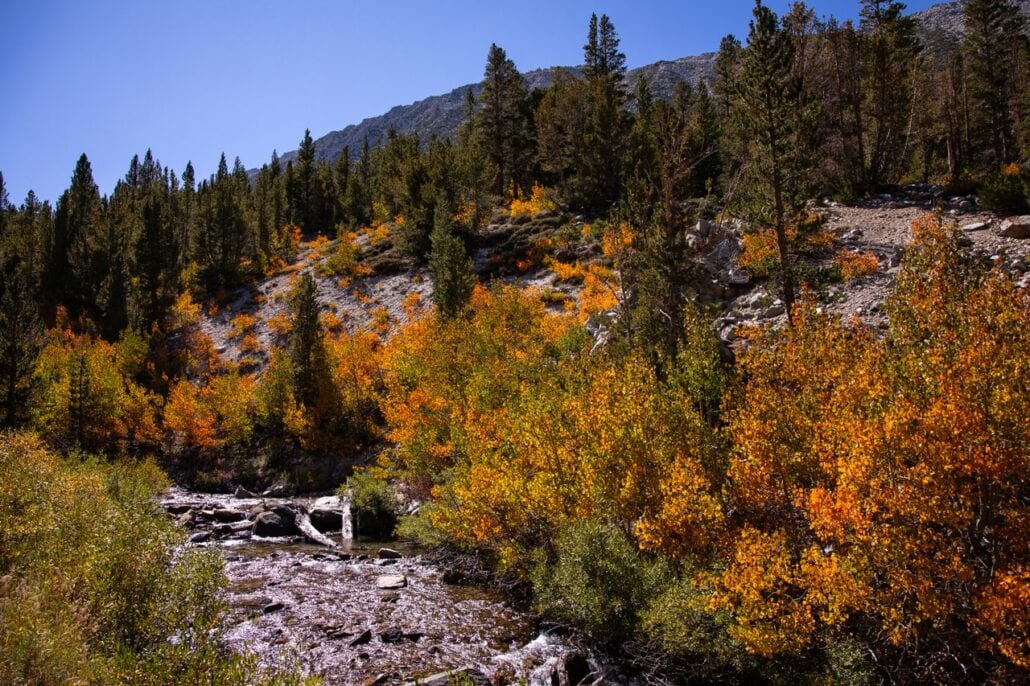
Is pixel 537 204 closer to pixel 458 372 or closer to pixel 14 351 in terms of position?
pixel 458 372

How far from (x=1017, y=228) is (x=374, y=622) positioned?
36.8 metres

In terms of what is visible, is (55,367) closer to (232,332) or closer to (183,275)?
(232,332)

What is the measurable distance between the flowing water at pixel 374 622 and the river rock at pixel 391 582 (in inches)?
2.0

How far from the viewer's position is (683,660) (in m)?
15.7

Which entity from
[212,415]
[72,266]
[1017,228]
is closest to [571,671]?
[1017,228]

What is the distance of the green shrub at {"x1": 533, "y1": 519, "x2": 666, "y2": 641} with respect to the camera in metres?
16.6

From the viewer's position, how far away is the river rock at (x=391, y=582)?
905 inches

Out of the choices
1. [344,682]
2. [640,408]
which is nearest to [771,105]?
[640,408]

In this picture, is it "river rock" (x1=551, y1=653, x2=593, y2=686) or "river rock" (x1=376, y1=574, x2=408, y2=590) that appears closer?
"river rock" (x1=551, y1=653, x2=593, y2=686)

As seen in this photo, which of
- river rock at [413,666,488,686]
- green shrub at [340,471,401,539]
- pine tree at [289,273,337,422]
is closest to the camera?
river rock at [413,666,488,686]

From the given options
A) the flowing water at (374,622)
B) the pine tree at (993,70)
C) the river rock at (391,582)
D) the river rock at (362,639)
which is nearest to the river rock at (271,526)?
the flowing water at (374,622)

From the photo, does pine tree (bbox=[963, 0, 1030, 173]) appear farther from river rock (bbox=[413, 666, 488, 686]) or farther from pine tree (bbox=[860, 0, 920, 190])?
river rock (bbox=[413, 666, 488, 686])

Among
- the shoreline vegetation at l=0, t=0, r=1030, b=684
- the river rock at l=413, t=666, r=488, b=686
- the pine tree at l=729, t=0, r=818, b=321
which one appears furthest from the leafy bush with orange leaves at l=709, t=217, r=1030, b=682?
the pine tree at l=729, t=0, r=818, b=321

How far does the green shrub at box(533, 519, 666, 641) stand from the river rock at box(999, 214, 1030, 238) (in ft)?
93.1
